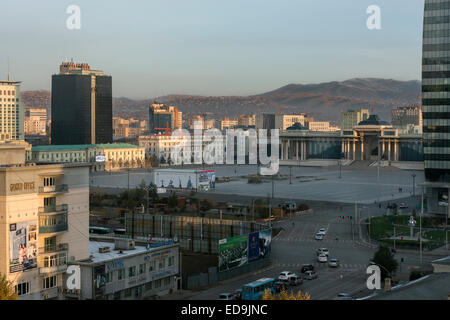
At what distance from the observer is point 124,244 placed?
84.0ft

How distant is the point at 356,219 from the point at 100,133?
112m

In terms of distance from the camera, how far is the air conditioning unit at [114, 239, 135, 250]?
25.6 m

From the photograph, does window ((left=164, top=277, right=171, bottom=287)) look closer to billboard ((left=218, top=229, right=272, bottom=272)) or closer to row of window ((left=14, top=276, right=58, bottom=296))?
billboard ((left=218, top=229, right=272, bottom=272))

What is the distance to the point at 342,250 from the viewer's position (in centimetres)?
3622

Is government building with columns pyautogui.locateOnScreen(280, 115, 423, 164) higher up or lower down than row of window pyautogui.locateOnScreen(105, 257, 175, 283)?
higher up

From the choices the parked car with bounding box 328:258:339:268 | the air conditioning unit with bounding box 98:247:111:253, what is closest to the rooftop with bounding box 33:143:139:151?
the parked car with bounding box 328:258:339:268

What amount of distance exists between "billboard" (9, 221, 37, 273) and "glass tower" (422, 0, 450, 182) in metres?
36.2

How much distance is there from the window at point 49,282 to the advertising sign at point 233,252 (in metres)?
8.68

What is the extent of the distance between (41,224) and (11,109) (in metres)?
132

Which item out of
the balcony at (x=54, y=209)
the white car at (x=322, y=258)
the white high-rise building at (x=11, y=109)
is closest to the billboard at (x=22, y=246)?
the balcony at (x=54, y=209)

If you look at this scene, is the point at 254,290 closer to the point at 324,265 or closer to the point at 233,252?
the point at 233,252

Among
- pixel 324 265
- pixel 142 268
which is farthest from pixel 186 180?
pixel 142 268

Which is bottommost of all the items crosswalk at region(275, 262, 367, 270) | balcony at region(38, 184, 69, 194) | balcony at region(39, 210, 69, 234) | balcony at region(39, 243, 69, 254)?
crosswalk at region(275, 262, 367, 270)
